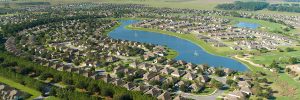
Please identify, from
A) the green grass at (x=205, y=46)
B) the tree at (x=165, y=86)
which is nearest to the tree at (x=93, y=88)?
the tree at (x=165, y=86)

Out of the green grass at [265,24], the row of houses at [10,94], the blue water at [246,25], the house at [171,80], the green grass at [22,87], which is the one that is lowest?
the green grass at [22,87]

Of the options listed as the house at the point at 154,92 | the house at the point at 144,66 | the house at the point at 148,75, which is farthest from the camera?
the house at the point at 144,66

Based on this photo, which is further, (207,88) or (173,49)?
(173,49)

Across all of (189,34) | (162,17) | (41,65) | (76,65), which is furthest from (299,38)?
(41,65)

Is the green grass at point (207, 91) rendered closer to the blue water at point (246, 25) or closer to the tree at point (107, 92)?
the tree at point (107, 92)

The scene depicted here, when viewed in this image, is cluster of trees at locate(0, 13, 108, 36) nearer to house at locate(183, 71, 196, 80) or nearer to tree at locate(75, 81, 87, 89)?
tree at locate(75, 81, 87, 89)

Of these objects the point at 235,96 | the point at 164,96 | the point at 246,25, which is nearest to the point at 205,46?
the point at 235,96

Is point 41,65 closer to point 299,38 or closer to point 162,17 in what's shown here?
point 299,38
